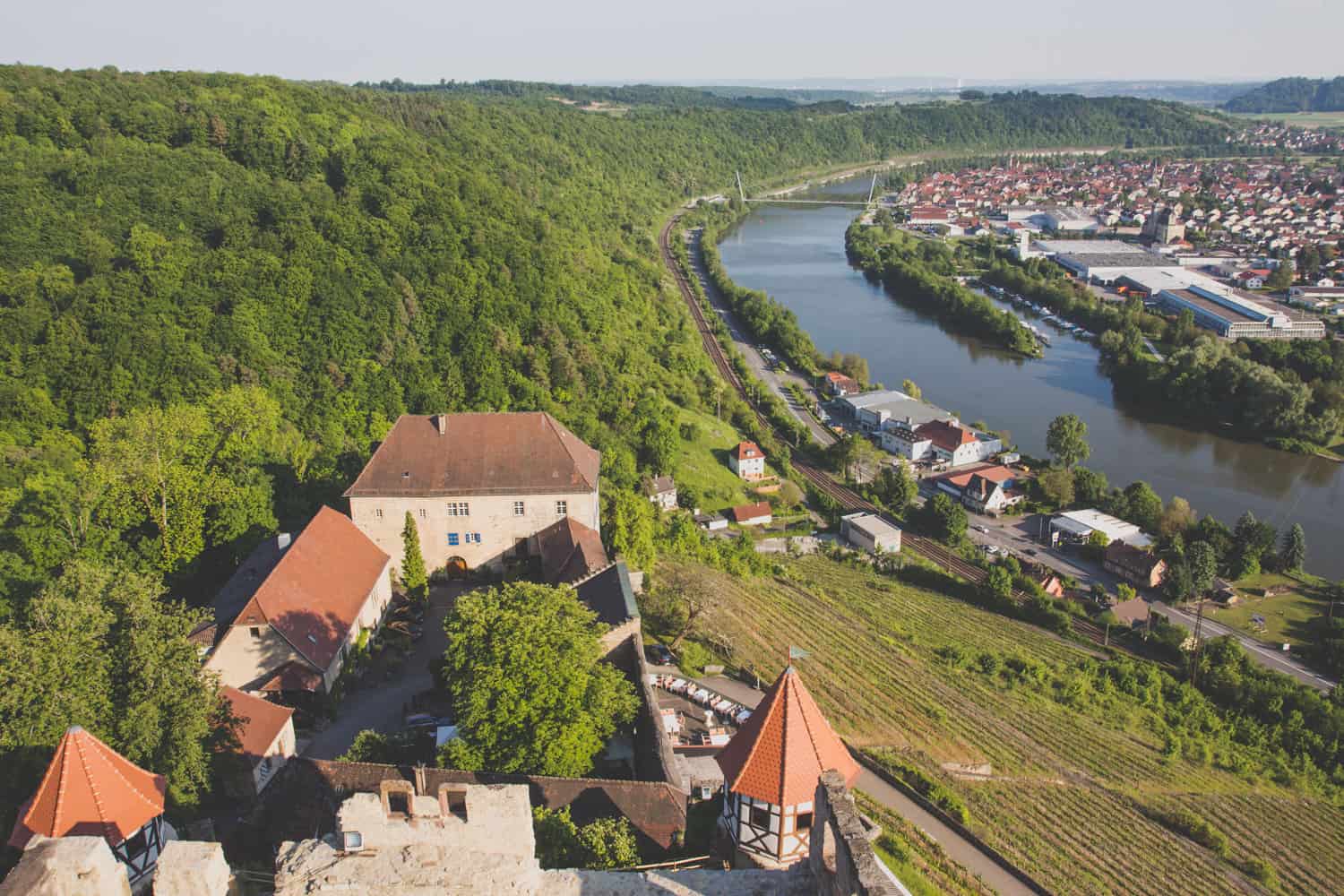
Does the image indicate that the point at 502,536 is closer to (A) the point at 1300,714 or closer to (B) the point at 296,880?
(B) the point at 296,880

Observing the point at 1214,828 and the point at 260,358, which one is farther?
the point at 260,358

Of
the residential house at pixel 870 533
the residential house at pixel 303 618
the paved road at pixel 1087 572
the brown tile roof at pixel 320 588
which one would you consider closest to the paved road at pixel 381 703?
the residential house at pixel 303 618

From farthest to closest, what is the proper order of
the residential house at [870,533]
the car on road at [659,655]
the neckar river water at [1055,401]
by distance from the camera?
1. the neckar river water at [1055,401]
2. the residential house at [870,533]
3. the car on road at [659,655]

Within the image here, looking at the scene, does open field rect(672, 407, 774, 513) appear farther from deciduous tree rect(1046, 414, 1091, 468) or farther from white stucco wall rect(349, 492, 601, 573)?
deciduous tree rect(1046, 414, 1091, 468)

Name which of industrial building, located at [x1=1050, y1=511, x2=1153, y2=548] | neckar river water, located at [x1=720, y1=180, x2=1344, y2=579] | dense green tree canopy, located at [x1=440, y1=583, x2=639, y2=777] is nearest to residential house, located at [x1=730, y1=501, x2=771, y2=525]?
industrial building, located at [x1=1050, y1=511, x2=1153, y2=548]

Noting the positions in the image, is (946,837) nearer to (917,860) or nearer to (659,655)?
(917,860)

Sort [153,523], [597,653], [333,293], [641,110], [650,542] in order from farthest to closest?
[641,110], [333,293], [650,542], [153,523], [597,653]

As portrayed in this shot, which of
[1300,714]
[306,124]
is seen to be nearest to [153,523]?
[1300,714]

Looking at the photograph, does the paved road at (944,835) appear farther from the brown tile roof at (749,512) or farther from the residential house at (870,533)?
the brown tile roof at (749,512)
